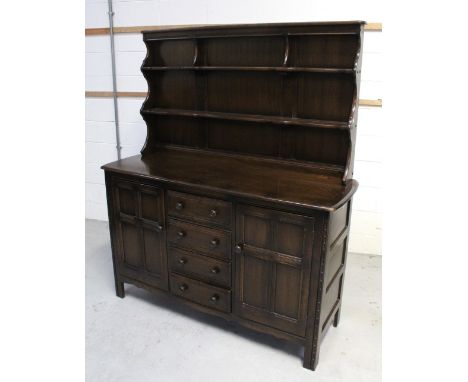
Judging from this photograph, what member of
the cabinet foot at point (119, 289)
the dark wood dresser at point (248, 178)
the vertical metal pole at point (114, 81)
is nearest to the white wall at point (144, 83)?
the vertical metal pole at point (114, 81)

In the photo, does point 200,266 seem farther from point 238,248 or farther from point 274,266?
point 274,266

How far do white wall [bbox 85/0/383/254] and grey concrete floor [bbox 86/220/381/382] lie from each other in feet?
2.51

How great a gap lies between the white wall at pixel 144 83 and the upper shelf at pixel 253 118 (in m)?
0.86

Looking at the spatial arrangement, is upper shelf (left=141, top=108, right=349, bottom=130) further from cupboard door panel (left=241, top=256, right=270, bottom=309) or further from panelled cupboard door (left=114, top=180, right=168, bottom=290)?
cupboard door panel (left=241, top=256, right=270, bottom=309)

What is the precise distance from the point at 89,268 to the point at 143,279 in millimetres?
728

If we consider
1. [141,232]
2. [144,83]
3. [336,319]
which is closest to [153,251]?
[141,232]

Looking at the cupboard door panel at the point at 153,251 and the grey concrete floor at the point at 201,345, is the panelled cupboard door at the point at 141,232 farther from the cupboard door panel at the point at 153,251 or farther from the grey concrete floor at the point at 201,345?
the grey concrete floor at the point at 201,345

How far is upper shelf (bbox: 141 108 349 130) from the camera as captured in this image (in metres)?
2.14

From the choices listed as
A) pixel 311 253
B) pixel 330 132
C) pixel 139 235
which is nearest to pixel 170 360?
pixel 139 235

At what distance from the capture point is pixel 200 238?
7.18ft

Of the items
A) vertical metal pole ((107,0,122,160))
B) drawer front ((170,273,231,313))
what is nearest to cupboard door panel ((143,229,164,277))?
drawer front ((170,273,231,313))

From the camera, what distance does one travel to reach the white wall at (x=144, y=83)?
2.80 metres

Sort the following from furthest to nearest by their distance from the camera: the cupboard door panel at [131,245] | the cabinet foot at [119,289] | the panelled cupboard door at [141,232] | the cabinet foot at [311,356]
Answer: the cabinet foot at [119,289] < the cupboard door panel at [131,245] < the panelled cupboard door at [141,232] < the cabinet foot at [311,356]

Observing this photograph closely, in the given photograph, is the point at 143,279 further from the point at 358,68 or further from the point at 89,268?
the point at 358,68
